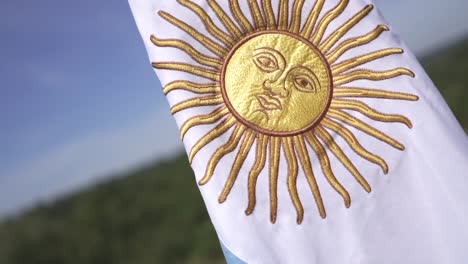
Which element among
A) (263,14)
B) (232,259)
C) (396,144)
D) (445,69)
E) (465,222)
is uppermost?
(263,14)

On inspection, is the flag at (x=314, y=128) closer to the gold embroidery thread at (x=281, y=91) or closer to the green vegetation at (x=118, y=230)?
the gold embroidery thread at (x=281, y=91)

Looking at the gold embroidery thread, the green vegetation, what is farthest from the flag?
the green vegetation

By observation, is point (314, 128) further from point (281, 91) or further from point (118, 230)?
point (118, 230)

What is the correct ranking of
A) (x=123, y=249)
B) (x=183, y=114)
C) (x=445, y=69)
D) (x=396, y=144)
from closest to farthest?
1. (x=183, y=114)
2. (x=396, y=144)
3. (x=123, y=249)
4. (x=445, y=69)

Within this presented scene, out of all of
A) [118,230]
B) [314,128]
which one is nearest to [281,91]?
[314,128]

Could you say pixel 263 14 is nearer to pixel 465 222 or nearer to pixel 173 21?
pixel 173 21

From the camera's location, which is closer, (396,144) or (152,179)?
(396,144)

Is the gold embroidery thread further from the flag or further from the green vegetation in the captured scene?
the green vegetation

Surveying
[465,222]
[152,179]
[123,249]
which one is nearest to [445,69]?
[152,179]
